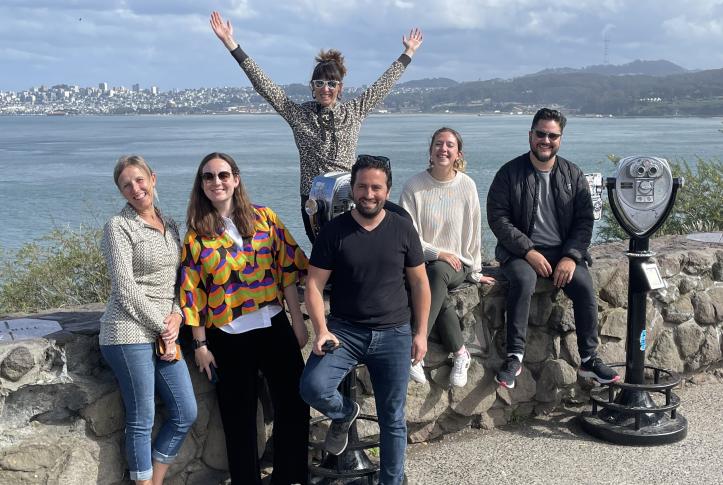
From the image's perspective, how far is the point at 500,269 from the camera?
17.3 ft

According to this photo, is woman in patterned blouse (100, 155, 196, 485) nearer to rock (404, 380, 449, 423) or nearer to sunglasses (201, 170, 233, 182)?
sunglasses (201, 170, 233, 182)

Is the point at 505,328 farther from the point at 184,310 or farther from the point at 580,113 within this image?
the point at 580,113

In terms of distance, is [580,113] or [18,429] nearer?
[18,429]

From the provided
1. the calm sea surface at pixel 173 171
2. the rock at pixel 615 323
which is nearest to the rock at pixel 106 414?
the rock at pixel 615 323

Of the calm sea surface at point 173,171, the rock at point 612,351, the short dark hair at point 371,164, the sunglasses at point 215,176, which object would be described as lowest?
the calm sea surface at point 173,171

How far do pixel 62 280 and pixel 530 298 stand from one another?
16.6 ft

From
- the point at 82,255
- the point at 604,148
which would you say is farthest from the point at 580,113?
the point at 82,255

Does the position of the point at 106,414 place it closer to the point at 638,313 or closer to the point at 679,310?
the point at 638,313

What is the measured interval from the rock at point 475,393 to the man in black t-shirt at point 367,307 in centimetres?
106

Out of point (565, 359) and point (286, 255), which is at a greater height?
point (286, 255)

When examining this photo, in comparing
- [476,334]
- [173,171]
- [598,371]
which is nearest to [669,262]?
[598,371]

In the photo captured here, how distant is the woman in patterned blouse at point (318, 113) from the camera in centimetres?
521

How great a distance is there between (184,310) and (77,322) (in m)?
0.73

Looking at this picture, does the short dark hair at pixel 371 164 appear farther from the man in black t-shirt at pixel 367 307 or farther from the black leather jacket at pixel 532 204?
the black leather jacket at pixel 532 204
